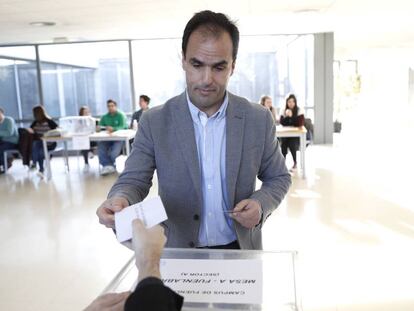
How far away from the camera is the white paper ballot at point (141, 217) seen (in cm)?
97

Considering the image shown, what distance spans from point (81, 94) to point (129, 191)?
989 cm

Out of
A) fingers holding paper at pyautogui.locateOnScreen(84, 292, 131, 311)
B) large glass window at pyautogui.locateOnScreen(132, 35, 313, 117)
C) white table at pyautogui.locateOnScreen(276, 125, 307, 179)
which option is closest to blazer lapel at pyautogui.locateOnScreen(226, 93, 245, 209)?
fingers holding paper at pyautogui.locateOnScreen(84, 292, 131, 311)

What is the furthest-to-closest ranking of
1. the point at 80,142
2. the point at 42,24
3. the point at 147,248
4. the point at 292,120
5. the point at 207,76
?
the point at 42,24 → the point at 292,120 → the point at 80,142 → the point at 207,76 → the point at 147,248

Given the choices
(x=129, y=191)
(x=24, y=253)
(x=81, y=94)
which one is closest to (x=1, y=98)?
(x=81, y=94)

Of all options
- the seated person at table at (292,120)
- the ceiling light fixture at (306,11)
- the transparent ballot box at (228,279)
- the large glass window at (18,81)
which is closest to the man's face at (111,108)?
the large glass window at (18,81)

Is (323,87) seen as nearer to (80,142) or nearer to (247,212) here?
(80,142)

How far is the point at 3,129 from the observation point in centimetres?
745

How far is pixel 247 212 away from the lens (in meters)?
1.17

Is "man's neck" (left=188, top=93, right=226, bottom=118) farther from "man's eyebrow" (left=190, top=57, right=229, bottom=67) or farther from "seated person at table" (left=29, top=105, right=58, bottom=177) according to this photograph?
"seated person at table" (left=29, top=105, right=58, bottom=177)

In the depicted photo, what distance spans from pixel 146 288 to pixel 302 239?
3.24m

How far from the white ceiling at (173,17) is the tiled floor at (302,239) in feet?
9.04

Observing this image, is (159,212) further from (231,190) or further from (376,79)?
(376,79)

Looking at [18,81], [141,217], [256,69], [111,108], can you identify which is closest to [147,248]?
[141,217]

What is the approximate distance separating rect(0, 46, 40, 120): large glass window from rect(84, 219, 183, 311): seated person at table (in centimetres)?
1026
